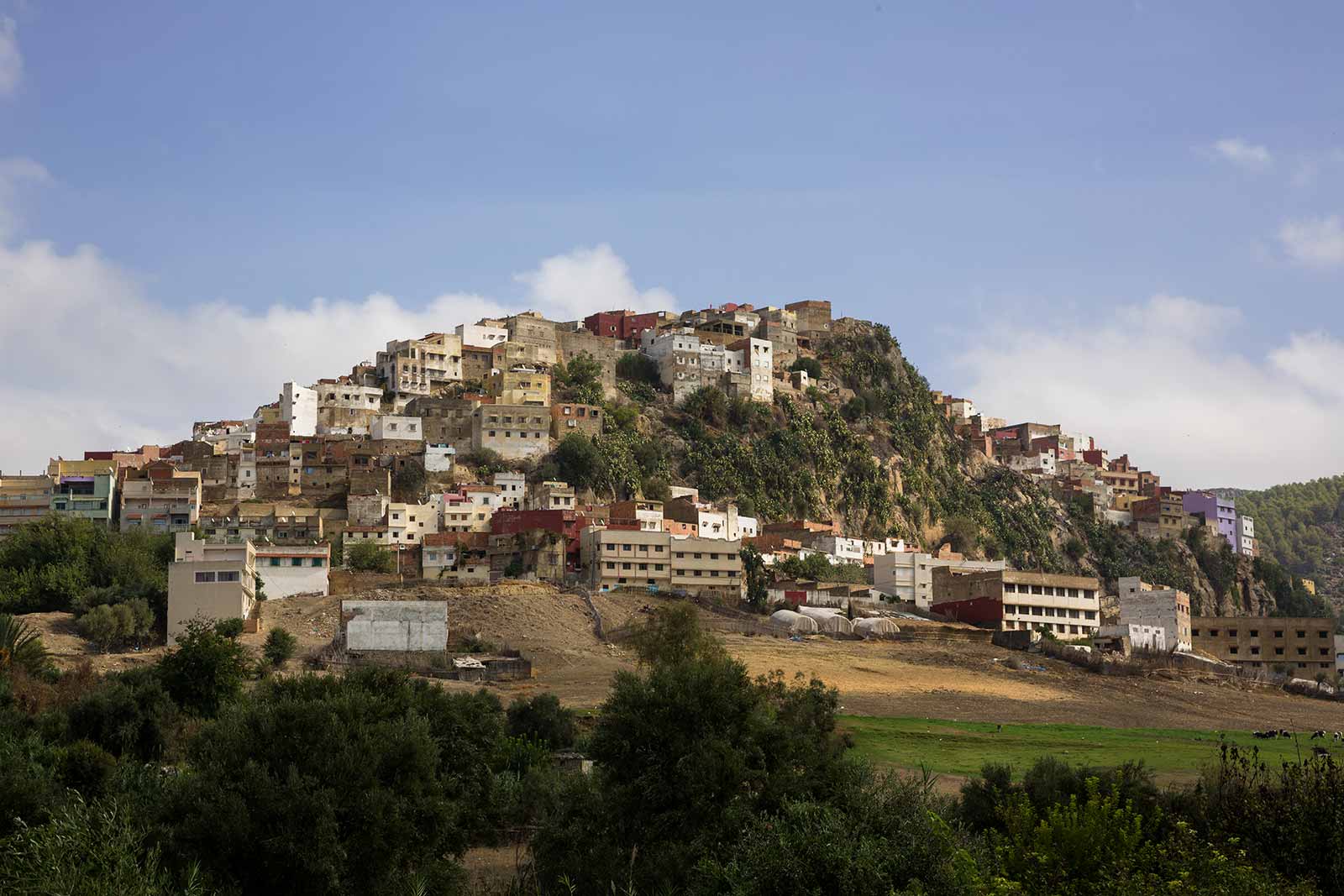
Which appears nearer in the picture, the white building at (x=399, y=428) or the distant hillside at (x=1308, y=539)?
the white building at (x=399, y=428)

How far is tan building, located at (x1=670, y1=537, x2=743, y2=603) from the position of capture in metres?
80.2

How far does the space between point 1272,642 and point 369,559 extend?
45579 mm

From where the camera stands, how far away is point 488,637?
219 feet

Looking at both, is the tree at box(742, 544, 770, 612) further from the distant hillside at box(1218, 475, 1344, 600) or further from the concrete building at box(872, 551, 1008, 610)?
the distant hillside at box(1218, 475, 1344, 600)

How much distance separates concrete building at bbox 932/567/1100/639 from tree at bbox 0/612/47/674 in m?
43.9

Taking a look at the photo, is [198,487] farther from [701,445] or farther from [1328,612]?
[1328,612]

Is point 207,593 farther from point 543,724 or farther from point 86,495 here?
point 86,495

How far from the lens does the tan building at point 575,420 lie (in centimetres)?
9931

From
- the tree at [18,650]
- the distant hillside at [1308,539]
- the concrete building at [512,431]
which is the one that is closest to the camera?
the tree at [18,650]

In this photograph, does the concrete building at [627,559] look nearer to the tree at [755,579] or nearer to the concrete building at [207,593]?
the tree at [755,579]

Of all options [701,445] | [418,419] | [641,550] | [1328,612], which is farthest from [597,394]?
[1328,612]

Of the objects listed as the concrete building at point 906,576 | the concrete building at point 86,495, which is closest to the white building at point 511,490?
the concrete building at point 906,576

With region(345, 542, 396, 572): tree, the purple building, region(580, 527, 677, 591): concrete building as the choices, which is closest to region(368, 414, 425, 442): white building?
region(345, 542, 396, 572): tree

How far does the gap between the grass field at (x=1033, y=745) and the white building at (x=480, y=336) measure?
196ft
